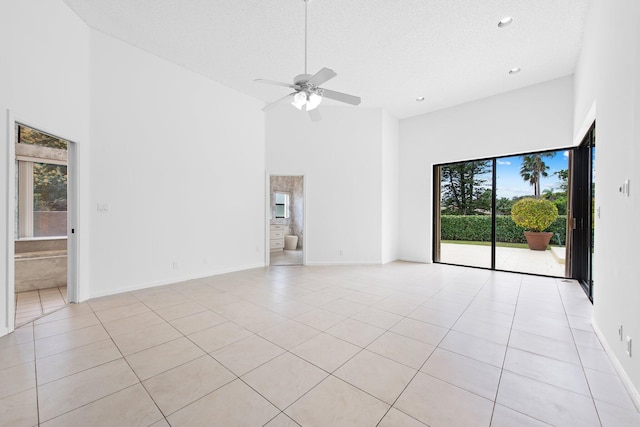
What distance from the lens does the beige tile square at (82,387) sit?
1.60m

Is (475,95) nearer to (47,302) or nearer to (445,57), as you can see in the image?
(445,57)

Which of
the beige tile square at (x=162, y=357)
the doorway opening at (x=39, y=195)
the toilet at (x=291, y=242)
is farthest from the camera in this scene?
the toilet at (x=291, y=242)

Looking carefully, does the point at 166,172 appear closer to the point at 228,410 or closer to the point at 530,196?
the point at 228,410

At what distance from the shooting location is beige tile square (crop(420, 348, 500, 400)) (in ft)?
5.93

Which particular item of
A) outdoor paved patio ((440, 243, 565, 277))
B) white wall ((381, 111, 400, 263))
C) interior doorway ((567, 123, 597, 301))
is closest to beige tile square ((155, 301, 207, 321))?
white wall ((381, 111, 400, 263))

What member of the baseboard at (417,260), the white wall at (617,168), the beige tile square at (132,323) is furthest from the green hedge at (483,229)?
the beige tile square at (132,323)

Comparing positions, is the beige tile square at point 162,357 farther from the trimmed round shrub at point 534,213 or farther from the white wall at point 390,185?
the trimmed round shrub at point 534,213

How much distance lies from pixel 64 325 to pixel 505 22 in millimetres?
6126

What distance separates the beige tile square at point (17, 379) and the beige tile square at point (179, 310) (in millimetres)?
1079

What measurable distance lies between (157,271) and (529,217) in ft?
22.6

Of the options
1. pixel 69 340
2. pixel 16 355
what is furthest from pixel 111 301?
pixel 16 355

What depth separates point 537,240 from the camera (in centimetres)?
536

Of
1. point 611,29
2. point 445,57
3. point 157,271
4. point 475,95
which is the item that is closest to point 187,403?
point 157,271

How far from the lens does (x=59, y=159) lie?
5.43 m
